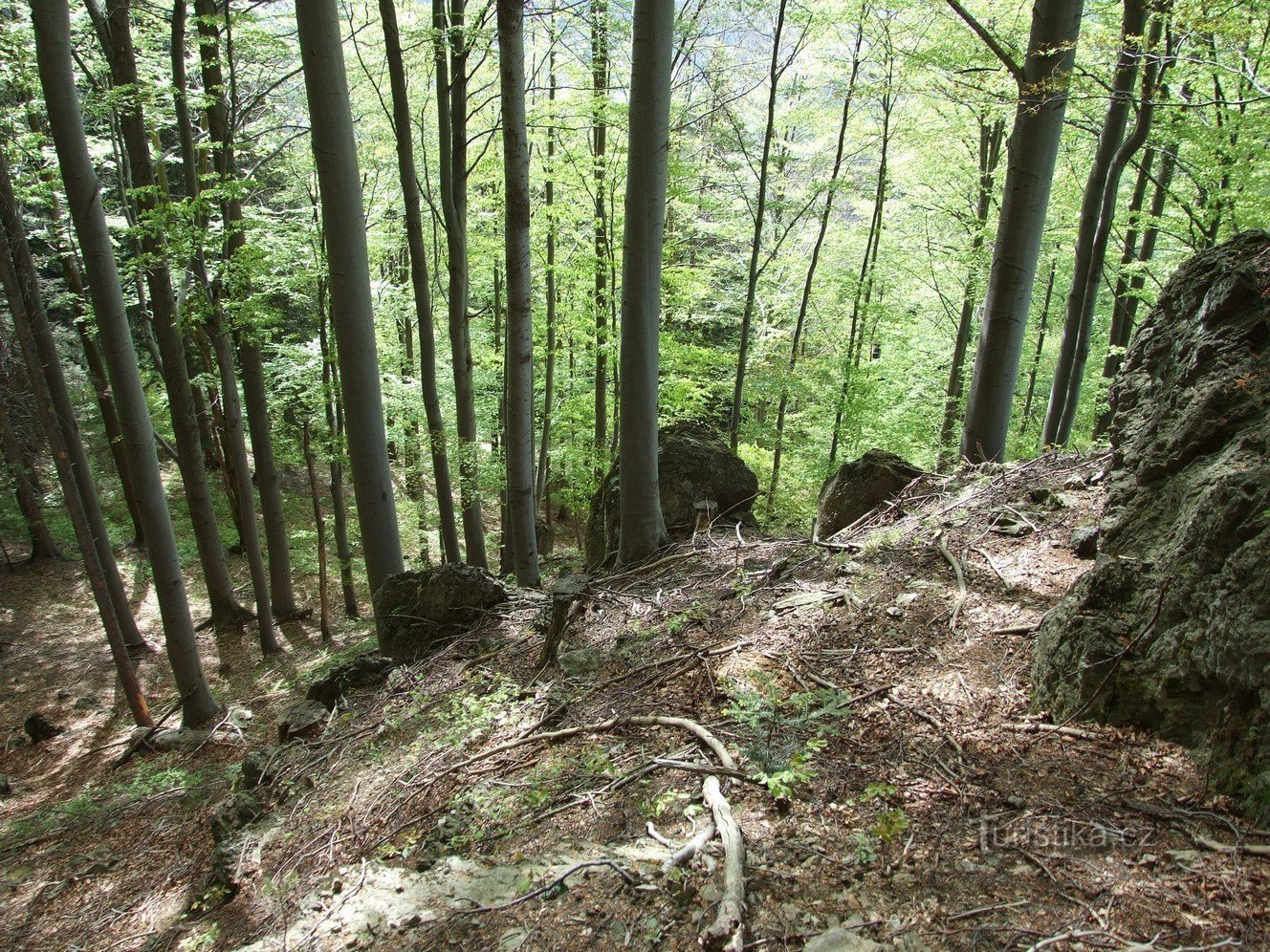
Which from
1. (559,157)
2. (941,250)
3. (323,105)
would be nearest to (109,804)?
(323,105)

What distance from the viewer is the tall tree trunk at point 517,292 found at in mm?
6562

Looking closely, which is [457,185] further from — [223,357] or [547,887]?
[547,887]

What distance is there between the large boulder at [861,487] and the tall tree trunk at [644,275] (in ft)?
5.35

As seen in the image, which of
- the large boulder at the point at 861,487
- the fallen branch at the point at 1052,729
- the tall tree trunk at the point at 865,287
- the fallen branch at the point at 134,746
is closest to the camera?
the fallen branch at the point at 1052,729

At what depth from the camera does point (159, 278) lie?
898 cm

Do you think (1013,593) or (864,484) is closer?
(1013,593)

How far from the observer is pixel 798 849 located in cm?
252

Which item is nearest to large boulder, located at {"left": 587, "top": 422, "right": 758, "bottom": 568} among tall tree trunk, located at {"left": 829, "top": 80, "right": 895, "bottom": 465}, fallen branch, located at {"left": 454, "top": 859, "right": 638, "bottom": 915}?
fallen branch, located at {"left": 454, "top": 859, "right": 638, "bottom": 915}

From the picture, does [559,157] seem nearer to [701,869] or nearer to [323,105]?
[323,105]

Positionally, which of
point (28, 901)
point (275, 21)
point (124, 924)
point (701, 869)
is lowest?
point (28, 901)

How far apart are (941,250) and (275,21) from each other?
14342 millimetres

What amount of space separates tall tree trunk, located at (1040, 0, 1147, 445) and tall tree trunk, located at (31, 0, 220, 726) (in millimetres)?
10654

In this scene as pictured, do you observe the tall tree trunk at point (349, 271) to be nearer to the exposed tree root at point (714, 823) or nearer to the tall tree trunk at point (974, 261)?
the exposed tree root at point (714, 823)

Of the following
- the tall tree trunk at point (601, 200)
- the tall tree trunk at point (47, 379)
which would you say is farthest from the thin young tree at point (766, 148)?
the tall tree trunk at point (47, 379)
